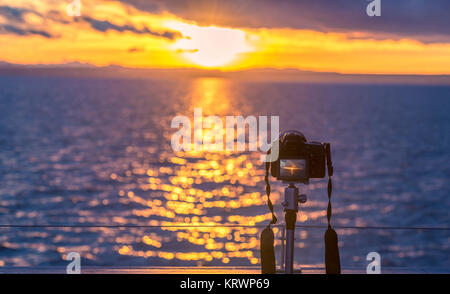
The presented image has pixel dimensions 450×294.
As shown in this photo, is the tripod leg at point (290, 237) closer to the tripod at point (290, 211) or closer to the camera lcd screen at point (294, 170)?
the tripod at point (290, 211)

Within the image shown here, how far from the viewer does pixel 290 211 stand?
3969 millimetres

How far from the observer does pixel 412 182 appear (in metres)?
46.2

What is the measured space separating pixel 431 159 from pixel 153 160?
29.1 metres

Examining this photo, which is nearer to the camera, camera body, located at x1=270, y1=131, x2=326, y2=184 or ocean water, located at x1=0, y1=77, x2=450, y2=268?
camera body, located at x1=270, y1=131, x2=326, y2=184

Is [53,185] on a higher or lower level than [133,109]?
lower

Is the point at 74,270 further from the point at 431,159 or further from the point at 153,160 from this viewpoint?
the point at 431,159

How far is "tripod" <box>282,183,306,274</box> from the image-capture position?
12.9 ft

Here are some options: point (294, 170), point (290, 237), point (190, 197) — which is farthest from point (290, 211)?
point (190, 197)

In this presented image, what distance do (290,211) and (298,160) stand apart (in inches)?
15.4

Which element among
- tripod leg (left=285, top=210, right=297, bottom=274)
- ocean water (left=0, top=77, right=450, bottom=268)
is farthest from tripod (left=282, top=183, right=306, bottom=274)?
ocean water (left=0, top=77, right=450, bottom=268)

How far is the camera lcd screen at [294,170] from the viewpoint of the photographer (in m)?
3.92

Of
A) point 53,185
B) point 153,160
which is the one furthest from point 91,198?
point 153,160

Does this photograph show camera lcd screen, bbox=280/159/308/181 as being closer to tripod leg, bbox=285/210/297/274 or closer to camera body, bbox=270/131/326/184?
camera body, bbox=270/131/326/184

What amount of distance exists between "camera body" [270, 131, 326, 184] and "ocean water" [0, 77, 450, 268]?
4.44 meters
